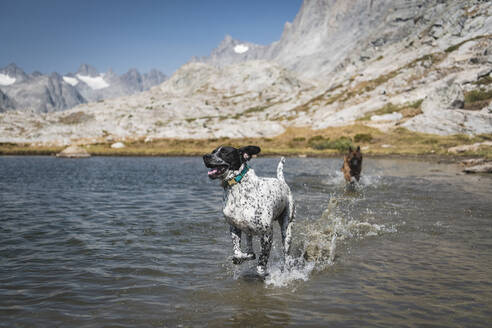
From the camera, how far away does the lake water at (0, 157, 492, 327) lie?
5.57 meters

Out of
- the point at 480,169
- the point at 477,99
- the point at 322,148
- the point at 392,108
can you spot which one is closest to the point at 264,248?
the point at 480,169

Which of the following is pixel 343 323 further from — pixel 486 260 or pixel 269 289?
pixel 486 260

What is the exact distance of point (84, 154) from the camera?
55875 mm

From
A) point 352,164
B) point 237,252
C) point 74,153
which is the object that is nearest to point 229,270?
point 237,252

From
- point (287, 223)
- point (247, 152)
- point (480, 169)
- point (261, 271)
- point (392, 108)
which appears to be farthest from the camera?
point (392, 108)

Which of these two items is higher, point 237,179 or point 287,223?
point 237,179

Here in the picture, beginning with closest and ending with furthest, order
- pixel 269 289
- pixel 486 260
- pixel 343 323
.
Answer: pixel 343 323
pixel 269 289
pixel 486 260

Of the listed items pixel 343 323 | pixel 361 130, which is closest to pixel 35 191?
pixel 343 323

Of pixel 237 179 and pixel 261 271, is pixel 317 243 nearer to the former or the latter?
pixel 261 271

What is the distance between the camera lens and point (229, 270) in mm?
7605

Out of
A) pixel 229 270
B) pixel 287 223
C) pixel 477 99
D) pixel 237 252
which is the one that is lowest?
pixel 229 270

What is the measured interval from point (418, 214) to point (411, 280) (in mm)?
7019

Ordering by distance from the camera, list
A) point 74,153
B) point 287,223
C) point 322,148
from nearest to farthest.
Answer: point 287,223 → point 74,153 → point 322,148

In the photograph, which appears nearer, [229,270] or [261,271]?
[261,271]
